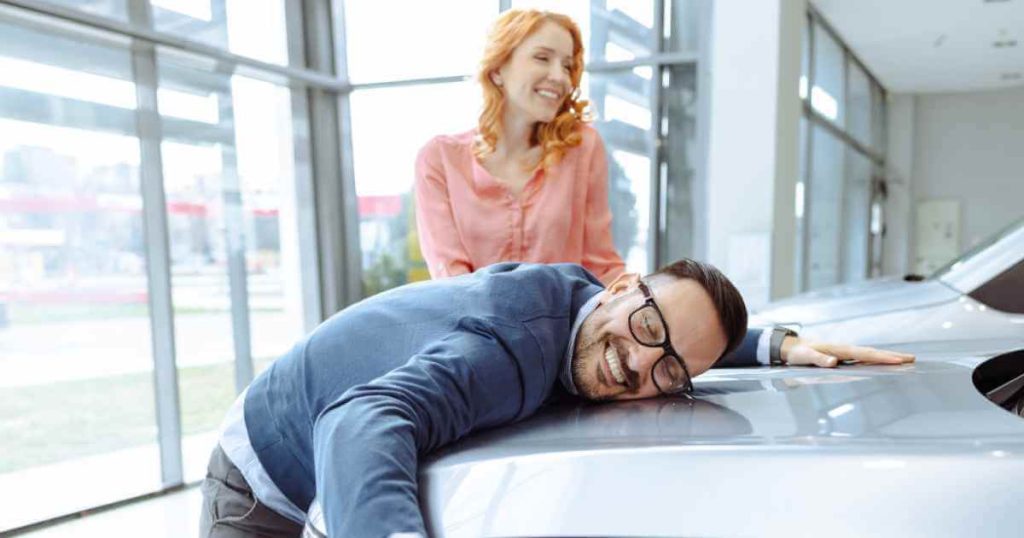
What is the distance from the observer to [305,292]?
605 cm

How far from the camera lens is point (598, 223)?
1943 mm

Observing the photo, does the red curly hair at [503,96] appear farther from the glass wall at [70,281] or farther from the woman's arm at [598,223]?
the glass wall at [70,281]

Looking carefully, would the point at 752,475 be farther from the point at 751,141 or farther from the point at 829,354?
the point at 751,141

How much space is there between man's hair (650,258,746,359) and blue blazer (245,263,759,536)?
0.16 m

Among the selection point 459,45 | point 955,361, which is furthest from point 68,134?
point 955,361

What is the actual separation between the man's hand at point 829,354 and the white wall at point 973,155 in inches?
469

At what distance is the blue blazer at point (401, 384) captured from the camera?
700mm

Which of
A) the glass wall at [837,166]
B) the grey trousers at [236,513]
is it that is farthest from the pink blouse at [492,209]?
the glass wall at [837,166]

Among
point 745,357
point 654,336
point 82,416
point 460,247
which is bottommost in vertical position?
point 82,416

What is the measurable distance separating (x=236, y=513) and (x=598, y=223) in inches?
48.5

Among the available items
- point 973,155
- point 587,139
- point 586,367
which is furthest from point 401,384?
point 973,155

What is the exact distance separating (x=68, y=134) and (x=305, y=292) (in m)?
2.51

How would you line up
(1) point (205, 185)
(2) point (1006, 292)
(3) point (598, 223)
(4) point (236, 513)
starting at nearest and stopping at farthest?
(4) point (236, 513), (2) point (1006, 292), (3) point (598, 223), (1) point (205, 185)

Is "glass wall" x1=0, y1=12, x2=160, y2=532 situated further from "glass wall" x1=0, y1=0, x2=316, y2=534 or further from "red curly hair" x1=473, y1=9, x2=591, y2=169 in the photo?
"red curly hair" x1=473, y1=9, x2=591, y2=169
